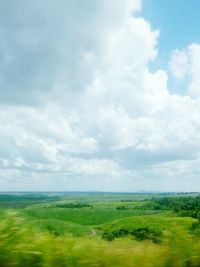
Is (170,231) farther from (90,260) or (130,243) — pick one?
(90,260)

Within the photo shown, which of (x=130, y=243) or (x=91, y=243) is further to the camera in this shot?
(x=130, y=243)

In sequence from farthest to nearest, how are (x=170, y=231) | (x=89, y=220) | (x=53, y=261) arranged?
1. (x=89, y=220)
2. (x=170, y=231)
3. (x=53, y=261)

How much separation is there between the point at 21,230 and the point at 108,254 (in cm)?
112

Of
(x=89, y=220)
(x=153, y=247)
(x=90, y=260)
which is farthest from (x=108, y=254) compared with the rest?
(x=89, y=220)

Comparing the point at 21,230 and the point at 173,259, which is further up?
the point at 21,230

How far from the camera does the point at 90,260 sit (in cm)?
510

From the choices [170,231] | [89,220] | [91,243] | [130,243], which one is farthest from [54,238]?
[89,220]

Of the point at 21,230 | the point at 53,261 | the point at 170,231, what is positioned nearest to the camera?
the point at 53,261

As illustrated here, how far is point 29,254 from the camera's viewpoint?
5.04m

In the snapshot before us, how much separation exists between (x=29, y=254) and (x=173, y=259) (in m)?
1.74

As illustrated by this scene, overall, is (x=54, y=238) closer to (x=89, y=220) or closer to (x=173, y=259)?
(x=173, y=259)

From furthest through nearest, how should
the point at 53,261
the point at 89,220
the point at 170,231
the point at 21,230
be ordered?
the point at 89,220 < the point at 170,231 < the point at 21,230 < the point at 53,261

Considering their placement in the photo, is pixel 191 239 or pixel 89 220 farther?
pixel 89 220

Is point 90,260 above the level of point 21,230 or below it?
below
